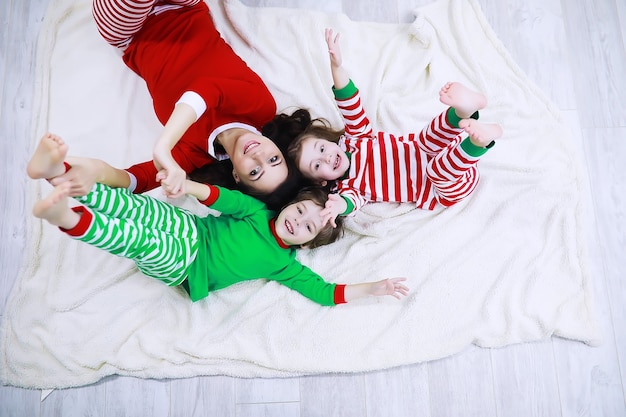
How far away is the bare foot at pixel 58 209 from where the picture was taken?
0.90 m

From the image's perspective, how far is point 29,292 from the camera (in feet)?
4.08

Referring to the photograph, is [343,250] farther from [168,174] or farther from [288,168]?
[168,174]

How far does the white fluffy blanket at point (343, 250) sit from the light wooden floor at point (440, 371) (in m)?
0.05

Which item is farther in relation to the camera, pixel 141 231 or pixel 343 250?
pixel 343 250

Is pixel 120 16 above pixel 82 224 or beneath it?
above

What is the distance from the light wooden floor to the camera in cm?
124

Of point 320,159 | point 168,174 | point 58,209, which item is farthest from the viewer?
point 320,159

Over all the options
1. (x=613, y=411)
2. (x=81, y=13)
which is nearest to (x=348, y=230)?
(x=613, y=411)

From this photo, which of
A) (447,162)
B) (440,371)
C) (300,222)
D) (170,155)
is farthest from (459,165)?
(170,155)

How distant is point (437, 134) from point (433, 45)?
1.19ft

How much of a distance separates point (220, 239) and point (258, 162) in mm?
221

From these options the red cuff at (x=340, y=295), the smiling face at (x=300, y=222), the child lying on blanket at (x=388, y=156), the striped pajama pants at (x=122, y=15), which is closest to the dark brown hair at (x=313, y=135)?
the child lying on blanket at (x=388, y=156)

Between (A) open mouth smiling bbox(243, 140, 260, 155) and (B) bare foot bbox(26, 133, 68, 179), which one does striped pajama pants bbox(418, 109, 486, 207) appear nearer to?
(A) open mouth smiling bbox(243, 140, 260, 155)

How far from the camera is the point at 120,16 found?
3.93 feet
